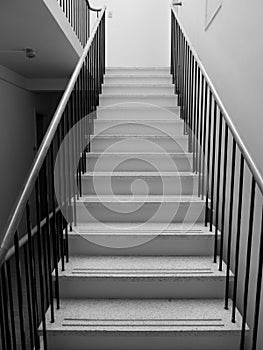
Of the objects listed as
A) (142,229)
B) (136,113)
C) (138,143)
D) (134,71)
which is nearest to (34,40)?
(136,113)

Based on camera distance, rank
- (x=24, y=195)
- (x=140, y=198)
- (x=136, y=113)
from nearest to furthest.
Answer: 1. (x=24, y=195)
2. (x=140, y=198)
3. (x=136, y=113)

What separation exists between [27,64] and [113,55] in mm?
1994

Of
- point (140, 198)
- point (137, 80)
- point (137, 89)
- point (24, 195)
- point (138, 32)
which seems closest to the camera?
point (24, 195)

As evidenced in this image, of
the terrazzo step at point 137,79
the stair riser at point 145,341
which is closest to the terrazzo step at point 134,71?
the terrazzo step at point 137,79

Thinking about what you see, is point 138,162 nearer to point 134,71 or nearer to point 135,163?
point 135,163

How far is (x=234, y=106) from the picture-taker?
2.32 metres

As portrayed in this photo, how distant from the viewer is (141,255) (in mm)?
2311

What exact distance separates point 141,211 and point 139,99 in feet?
5.55

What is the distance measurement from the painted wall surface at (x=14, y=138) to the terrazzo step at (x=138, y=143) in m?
1.53

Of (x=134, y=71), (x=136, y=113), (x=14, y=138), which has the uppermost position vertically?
(x=134, y=71)

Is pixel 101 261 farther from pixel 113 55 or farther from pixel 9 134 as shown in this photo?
pixel 113 55

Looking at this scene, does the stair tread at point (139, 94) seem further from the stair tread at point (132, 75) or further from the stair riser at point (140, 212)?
the stair riser at point (140, 212)

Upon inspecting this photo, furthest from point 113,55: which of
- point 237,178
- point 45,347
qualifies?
point 45,347

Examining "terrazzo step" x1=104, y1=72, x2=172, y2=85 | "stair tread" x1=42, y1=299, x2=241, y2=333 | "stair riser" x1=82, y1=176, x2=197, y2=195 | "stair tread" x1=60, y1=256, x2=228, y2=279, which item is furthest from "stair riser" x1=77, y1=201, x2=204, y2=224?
"terrazzo step" x1=104, y1=72, x2=172, y2=85
